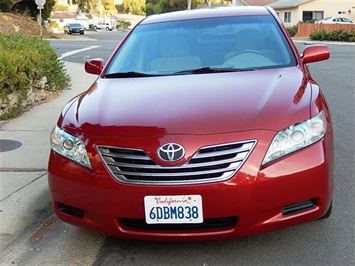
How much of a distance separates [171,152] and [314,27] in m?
38.1

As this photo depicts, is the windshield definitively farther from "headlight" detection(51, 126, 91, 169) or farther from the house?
the house

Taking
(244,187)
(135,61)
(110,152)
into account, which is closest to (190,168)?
(244,187)

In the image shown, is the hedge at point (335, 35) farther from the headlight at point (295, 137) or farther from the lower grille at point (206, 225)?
the lower grille at point (206, 225)

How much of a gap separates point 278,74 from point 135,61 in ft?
4.69

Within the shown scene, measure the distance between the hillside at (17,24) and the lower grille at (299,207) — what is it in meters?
30.2

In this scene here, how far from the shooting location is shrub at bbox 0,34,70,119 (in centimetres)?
724

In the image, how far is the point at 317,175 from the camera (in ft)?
9.59

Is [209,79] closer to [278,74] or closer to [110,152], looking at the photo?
[278,74]

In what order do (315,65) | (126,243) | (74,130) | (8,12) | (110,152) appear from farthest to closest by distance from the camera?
(8,12) → (315,65) → (126,243) → (74,130) → (110,152)

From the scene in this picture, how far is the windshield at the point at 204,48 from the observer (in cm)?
419

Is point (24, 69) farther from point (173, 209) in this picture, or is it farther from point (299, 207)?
point (299, 207)

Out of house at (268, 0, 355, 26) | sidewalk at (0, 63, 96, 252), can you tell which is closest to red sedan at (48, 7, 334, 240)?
sidewalk at (0, 63, 96, 252)

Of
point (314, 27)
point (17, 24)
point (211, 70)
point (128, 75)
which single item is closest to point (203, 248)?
point (211, 70)

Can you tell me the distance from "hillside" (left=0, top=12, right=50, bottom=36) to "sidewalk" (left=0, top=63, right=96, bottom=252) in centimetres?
2509
